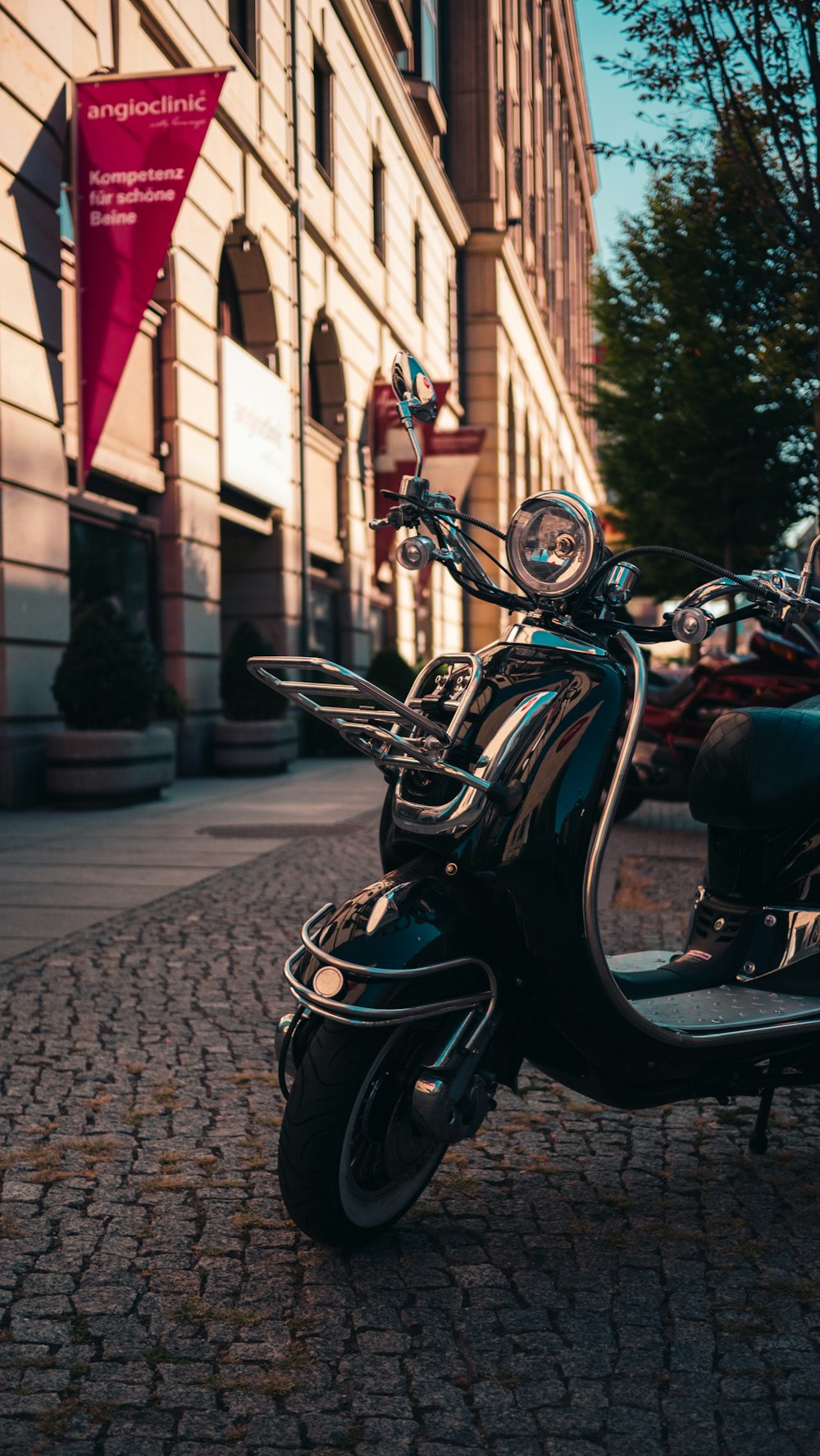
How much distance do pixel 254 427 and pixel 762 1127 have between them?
43.9 feet

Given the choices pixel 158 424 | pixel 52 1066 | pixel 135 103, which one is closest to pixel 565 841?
pixel 52 1066

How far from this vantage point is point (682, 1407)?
206cm

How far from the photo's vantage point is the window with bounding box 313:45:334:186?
62.7 feet

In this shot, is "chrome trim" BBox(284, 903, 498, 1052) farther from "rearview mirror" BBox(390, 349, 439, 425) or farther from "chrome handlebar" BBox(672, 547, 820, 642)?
"rearview mirror" BBox(390, 349, 439, 425)

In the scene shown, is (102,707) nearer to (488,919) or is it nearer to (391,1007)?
(488,919)

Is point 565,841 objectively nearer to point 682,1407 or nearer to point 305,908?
point 682,1407

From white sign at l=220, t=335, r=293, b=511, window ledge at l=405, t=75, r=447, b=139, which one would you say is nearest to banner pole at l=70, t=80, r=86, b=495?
white sign at l=220, t=335, r=293, b=511

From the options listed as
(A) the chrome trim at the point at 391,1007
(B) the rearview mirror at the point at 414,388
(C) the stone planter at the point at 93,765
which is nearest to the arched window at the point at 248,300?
(C) the stone planter at the point at 93,765

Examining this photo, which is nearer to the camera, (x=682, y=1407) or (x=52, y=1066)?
(x=682, y=1407)

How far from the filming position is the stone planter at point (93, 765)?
10.2m

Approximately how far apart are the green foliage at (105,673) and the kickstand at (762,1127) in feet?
25.4

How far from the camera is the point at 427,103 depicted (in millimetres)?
26422

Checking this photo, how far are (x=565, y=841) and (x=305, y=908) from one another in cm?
373

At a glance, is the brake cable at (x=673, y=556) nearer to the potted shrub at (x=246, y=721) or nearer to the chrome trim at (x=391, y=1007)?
the chrome trim at (x=391, y=1007)
